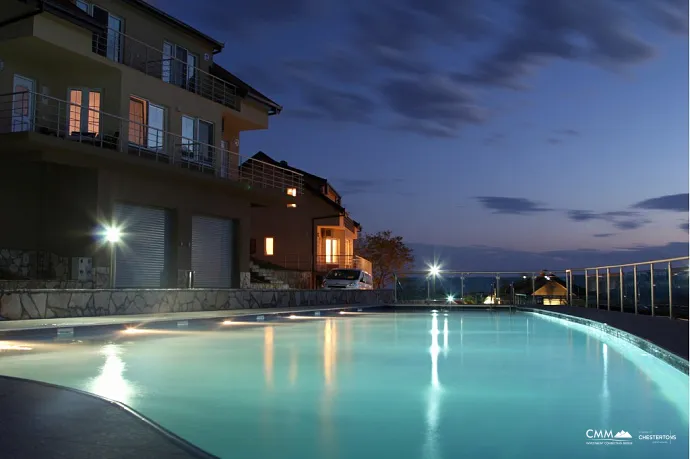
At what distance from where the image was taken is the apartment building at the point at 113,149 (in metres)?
17.5

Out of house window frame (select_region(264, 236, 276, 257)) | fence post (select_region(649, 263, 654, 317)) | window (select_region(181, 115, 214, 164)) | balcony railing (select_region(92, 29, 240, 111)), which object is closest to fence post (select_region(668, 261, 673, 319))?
fence post (select_region(649, 263, 654, 317))

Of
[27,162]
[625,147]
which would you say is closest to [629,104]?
[625,147]

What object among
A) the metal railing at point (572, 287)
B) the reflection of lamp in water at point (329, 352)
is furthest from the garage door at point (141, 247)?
the metal railing at point (572, 287)

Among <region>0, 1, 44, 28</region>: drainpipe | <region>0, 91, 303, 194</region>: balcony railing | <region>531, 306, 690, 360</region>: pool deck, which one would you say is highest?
<region>0, 1, 44, 28</region>: drainpipe

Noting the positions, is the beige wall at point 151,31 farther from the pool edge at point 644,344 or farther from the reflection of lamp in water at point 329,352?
the pool edge at point 644,344

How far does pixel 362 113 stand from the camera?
1315 inches

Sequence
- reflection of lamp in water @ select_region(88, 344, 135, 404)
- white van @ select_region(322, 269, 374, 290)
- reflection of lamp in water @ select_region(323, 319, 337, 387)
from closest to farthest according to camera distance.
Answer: reflection of lamp in water @ select_region(88, 344, 135, 404) → reflection of lamp in water @ select_region(323, 319, 337, 387) → white van @ select_region(322, 269, 374, 290)

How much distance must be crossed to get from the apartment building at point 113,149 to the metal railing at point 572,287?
26.0ft

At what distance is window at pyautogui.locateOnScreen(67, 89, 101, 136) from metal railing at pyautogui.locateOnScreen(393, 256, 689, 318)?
14.1 metres

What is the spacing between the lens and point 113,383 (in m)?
6.58

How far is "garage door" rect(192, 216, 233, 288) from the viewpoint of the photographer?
23.9 meters

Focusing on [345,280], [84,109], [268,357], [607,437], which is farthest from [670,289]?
[345,280]

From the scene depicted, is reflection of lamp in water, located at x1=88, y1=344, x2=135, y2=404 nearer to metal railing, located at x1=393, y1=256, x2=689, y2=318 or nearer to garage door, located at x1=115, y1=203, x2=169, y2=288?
metal railing, located at x1=393, y1=256, x2=689, y2=318

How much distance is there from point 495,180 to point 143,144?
19484mm
